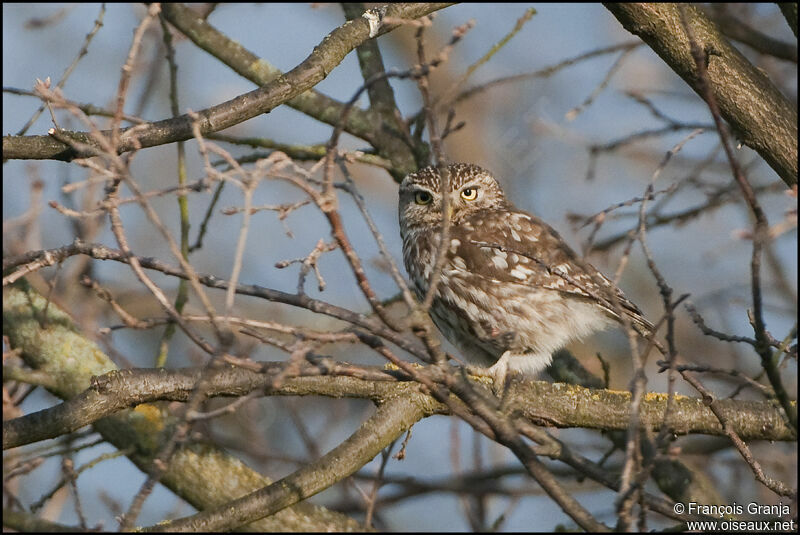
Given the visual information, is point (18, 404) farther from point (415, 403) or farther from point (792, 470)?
point (792, 470)

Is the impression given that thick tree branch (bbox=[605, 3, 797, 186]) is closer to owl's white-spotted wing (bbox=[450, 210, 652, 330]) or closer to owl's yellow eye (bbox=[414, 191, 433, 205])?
owl's white-spotted wing (bbox=[450, 210, 652, 330])

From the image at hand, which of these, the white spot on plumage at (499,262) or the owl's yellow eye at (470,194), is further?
the owl's yellow eye at (470,194)

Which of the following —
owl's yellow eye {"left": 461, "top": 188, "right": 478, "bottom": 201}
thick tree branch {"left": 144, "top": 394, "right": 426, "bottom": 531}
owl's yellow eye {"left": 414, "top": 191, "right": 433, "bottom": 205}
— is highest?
owl's yellow eye {"left": 461, "top": 188, "right": 478, "bottom": 201}

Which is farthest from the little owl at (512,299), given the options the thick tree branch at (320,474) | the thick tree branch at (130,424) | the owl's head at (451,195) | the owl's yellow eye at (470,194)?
the thick tree branch at (320,474)

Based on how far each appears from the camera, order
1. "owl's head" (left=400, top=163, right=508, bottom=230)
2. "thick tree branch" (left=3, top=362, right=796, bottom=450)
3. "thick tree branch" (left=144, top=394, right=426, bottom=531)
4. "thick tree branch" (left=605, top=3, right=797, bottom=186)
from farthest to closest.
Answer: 1. "owl's head" (left=400, top=163, right=508, bottom=230)
2. "thick tree branch" (left=605, top=3, right=797, bottom=186)
3. "thick tree branch" (left=3, top=362, right=796, bottom=450)
4. "thick tree branch" (left=144, top=394, right=426, bottom=531)

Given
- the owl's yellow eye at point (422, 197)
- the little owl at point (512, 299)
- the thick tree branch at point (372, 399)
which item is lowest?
the thick tree branch at point (372, 399)

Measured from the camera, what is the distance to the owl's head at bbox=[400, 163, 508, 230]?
531cm

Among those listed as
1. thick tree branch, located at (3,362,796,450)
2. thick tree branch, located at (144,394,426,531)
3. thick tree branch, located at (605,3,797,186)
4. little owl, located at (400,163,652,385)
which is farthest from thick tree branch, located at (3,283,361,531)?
thick tree branch, located at (605,3,797,186)

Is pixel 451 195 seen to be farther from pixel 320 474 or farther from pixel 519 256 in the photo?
pixel 320 474

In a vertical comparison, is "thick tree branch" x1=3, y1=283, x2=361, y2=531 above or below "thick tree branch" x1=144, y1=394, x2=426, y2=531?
above

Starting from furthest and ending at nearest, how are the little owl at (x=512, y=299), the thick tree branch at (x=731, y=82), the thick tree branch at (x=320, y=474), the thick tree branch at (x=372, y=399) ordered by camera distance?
the little owl at (x=512, y=299), the thick tree branch at (x=731, y=82), the thick tree branch at (x=372, y=399), the thick tree branch at (x=320, y=474)

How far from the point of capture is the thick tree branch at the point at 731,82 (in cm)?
339

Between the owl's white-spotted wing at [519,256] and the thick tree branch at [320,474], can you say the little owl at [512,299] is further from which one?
the thick tree branch at [320,474]

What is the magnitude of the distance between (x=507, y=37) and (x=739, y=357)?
3780 millimetres
